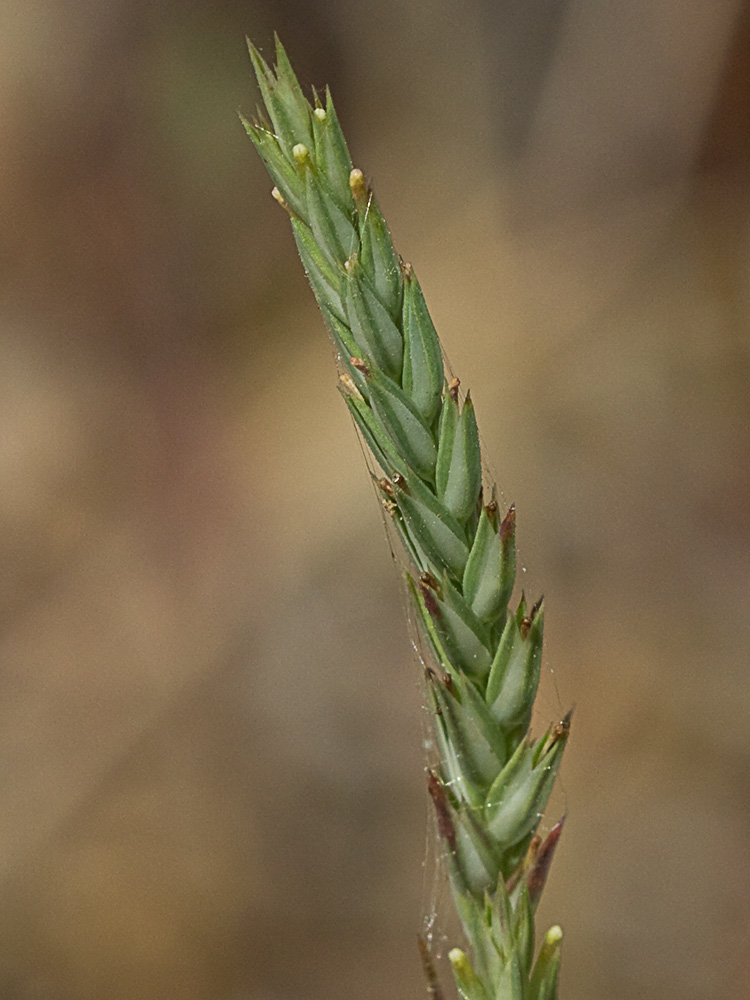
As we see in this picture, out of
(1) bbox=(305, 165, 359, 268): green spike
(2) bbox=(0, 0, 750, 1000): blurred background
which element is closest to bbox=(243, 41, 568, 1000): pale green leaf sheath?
(1) bbox=(305, 165, 359, 268): green spike

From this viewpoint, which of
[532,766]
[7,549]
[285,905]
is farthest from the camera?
[7,549]

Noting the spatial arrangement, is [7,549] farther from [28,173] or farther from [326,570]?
[28,173]

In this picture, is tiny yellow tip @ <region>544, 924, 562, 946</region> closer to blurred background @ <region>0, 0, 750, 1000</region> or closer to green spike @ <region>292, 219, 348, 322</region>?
green spike @ <region>292, 219, 348, 322</region>

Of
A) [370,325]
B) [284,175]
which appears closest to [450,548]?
[370,325]

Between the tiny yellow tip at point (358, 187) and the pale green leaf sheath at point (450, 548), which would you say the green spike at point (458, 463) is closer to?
the pale green leaf sheath at point (450, 548)

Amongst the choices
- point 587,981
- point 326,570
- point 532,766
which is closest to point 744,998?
point 587,981
